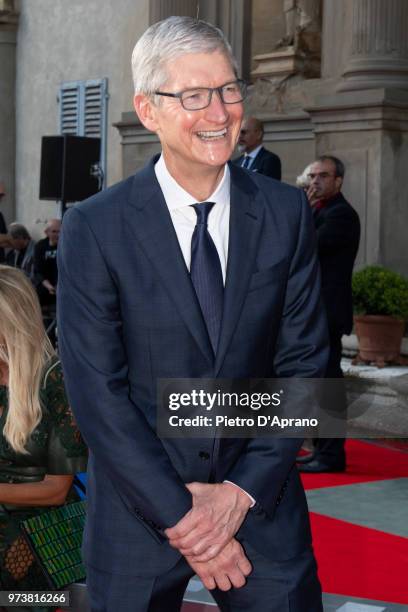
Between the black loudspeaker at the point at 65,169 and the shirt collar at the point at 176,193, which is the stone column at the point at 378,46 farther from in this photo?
the shirt collar at the point at 176,193

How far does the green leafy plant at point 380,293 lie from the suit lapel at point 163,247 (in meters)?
7.03

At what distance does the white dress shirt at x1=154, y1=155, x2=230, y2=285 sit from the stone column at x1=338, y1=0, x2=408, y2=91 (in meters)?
8.35

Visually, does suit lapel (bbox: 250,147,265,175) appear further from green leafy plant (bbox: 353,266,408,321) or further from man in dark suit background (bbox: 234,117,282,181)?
green leafy plant (bbox: 353,266,408,321)

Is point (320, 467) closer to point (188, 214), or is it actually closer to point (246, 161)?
point (246, 161)

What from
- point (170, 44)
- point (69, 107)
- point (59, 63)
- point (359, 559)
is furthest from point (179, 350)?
A: point (59, 63)

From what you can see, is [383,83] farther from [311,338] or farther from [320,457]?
[311,338]

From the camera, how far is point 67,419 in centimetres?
335

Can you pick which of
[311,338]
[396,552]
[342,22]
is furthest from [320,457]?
[342,22]

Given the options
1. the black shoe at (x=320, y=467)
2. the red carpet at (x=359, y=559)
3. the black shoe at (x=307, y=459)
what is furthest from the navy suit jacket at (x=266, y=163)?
the red carpet at (x=359, y=559)

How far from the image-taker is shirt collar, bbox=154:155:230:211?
2.30 m

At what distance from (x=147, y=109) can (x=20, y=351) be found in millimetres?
1252

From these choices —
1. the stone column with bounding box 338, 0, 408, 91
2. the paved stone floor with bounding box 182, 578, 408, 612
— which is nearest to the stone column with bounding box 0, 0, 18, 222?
the stone column with bounding box 338, 0, 408, 91

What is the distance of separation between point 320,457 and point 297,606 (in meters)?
4.69

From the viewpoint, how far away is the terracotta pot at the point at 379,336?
918 cm
